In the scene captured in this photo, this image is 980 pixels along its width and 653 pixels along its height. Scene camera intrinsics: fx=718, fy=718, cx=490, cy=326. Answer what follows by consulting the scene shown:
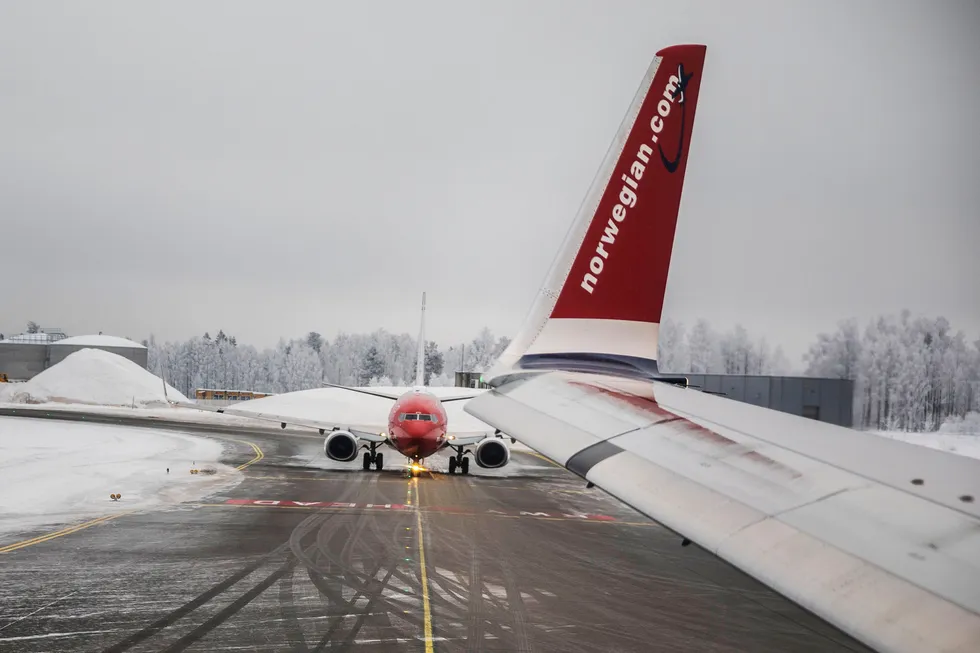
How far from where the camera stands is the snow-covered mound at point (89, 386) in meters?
90.7

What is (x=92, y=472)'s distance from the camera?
111 feet

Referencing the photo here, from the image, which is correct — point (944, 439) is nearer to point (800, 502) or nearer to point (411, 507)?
point (411, 507)

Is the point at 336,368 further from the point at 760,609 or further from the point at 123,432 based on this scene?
the point at 760,609

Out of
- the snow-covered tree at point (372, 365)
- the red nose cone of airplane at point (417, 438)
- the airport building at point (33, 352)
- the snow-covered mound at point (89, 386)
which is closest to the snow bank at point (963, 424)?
the red nose cone of airplane at point (417, 438)

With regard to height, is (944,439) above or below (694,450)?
below

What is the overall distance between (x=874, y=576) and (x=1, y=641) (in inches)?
531

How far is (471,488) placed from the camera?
110ft

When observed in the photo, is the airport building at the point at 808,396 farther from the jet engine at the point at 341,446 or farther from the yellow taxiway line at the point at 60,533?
the jet engine at the point at 341,446

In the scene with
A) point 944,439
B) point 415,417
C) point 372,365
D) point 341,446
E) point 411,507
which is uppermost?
point 944,439

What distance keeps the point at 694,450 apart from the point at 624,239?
314 cm

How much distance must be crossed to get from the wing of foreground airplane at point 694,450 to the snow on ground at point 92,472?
21075 mm

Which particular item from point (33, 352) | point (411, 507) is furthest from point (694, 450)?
point (33, 352)

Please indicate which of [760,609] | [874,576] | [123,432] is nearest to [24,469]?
[123,432]

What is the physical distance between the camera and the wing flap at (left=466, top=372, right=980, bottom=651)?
2596mm
